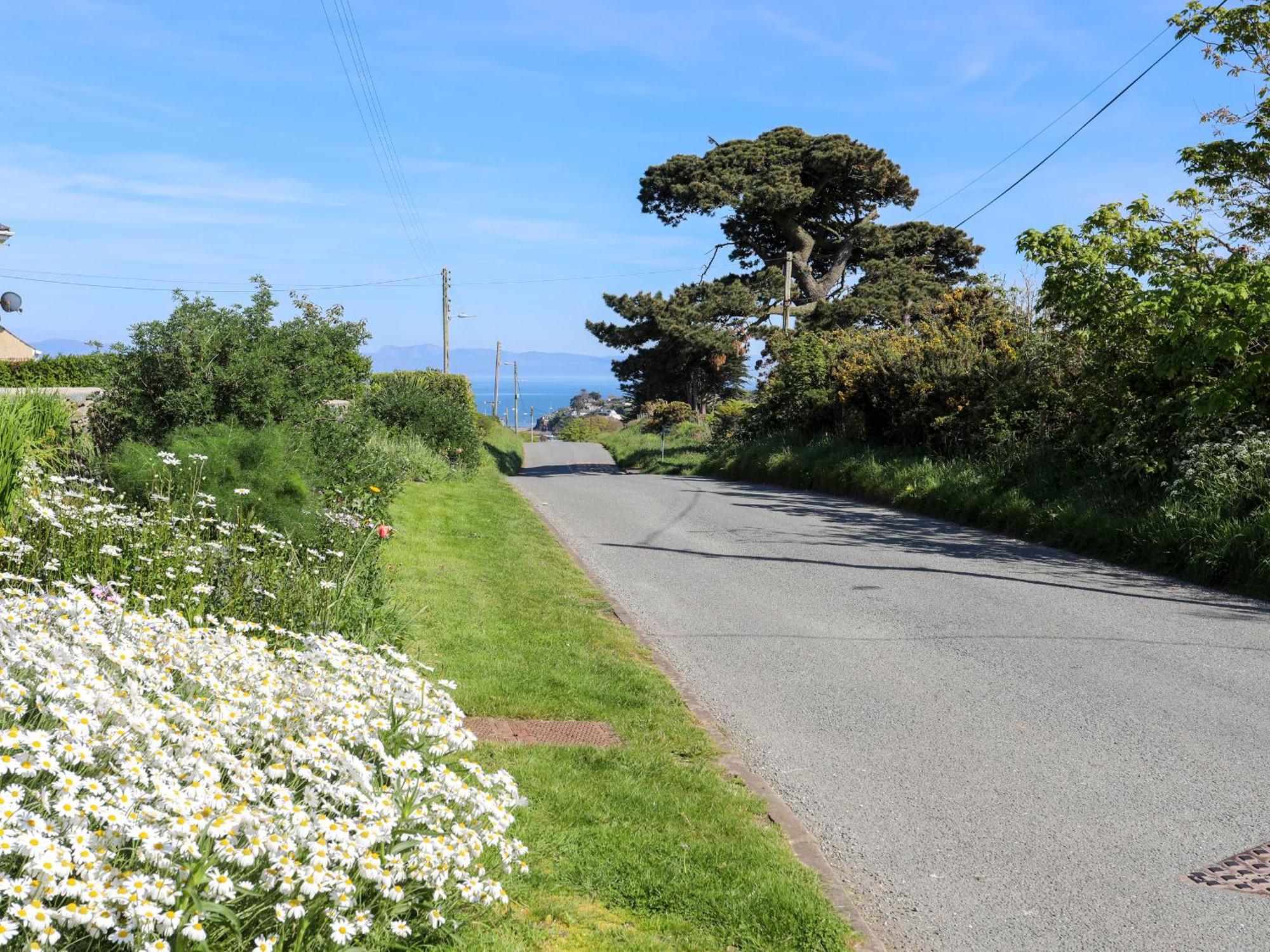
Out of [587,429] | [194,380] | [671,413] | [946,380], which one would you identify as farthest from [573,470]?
[587,429]

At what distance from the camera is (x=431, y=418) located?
23719 mm

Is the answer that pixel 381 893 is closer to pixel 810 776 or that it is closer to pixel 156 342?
pixel 810 776

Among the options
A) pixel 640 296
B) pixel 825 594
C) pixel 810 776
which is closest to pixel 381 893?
pixel 810 776

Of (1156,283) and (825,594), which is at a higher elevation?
(1156,283)

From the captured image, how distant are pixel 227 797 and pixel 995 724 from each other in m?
4.75

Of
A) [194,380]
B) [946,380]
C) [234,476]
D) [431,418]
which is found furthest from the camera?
[431,418]

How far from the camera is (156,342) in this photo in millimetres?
11039

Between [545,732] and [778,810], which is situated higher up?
[545,732]

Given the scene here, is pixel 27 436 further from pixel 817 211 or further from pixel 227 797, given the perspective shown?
pixel 817 211

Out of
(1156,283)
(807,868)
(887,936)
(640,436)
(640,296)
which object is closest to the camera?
(887,936)

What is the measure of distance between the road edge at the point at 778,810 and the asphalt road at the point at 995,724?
0.08 meters

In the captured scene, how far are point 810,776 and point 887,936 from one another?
1681mm

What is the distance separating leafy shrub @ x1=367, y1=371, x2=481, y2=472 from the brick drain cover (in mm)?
16030

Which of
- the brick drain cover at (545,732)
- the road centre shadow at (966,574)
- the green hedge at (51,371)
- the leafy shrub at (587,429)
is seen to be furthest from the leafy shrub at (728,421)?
the leafy shrub at (587,429)
